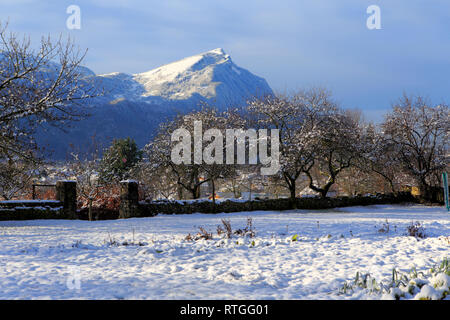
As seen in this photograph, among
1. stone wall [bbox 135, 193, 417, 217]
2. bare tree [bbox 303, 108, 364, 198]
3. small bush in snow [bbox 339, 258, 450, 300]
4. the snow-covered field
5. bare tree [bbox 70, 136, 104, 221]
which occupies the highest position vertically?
bare tree [bbox 303, 108, 364, 198]

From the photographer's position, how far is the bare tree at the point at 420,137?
26855 millimetres

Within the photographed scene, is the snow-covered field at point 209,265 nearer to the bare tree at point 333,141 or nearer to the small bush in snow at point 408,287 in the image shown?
the small bush in snow at point 408,287

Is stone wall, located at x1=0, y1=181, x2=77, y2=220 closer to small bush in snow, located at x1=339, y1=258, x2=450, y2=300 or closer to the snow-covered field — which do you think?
the snow-covered field

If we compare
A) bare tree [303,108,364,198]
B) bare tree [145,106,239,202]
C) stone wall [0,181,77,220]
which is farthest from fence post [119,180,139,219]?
bare tree [303,108,364,198]

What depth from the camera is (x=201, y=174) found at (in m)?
26.2

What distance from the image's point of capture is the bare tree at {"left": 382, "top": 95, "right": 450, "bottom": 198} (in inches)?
1057

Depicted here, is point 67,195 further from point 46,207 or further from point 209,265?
point 209,265

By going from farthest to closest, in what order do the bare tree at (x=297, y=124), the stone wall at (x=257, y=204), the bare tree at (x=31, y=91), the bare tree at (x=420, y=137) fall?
the bare tree at (x=420, y=137), the bare tree at (x=297, y=124), the stone wall at (x=257, y=204), the bare tree at (x=31, y=91)

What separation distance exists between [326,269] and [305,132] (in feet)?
56.5

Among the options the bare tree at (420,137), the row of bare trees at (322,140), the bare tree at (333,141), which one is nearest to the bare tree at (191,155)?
the row of bare trees at (322,140)

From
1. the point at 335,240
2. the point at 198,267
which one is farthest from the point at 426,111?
the point at 198,267

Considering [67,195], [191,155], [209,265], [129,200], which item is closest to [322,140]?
[191,155]

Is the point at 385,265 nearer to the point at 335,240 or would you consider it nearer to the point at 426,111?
the point at 335,240

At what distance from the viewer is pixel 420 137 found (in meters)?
27.4
